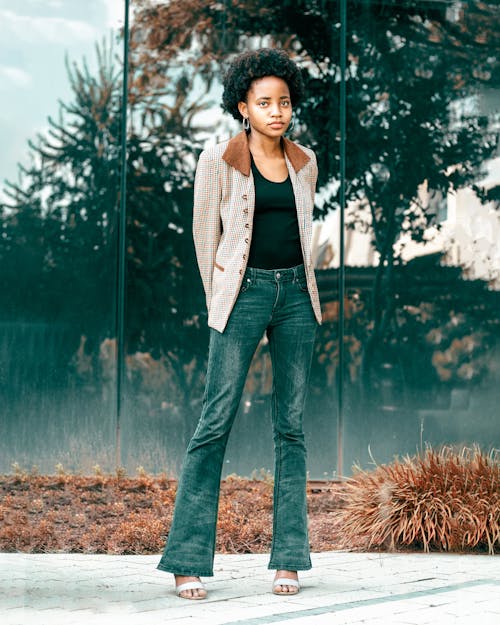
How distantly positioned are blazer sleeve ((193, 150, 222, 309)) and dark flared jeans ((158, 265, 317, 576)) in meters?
0.17

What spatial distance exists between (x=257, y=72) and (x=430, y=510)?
229cm

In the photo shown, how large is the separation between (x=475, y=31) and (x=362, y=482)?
3439 millimetres

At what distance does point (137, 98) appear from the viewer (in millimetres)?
7383

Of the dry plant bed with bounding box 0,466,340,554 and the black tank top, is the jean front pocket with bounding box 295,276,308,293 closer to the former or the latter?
the black tank top

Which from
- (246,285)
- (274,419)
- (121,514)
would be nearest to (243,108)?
(246,285)

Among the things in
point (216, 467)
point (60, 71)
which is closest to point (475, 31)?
point (60, 71)

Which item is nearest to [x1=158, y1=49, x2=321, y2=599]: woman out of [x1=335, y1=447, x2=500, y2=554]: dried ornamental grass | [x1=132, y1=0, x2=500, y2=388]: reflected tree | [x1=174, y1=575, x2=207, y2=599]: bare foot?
[x1=174, y1=575, x2=207, y2=599]: bare foot

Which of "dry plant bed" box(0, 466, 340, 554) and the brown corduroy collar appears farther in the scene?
"dry plant bed" box(0, 466, 340, 554)

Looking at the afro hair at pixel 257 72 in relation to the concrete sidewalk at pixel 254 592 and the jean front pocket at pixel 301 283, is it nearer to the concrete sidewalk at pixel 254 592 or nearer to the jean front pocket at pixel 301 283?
the jean front pocket at pixel 301 283

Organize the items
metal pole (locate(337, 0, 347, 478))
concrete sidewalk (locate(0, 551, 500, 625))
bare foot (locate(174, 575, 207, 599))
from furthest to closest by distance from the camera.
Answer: metal pole (locate(337, 0, 347, 478)), bare foot (locate(174, 575, 207, 599)), concrete sidewalk (locate(0, 551, 500, 625))

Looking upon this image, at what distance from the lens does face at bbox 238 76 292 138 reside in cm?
416

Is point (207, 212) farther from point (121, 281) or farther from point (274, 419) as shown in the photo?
point (121, 281)

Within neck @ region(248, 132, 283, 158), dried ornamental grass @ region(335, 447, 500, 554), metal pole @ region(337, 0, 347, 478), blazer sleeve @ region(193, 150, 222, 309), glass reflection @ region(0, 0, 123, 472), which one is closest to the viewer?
blazer sleeve @ region(193, 150, 222, 309)

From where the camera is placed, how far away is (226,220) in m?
4.11
